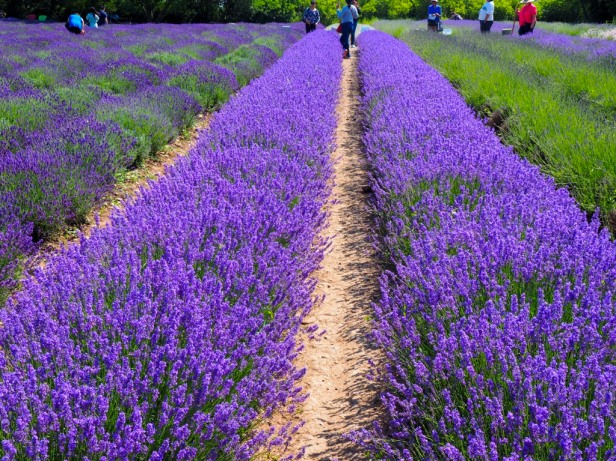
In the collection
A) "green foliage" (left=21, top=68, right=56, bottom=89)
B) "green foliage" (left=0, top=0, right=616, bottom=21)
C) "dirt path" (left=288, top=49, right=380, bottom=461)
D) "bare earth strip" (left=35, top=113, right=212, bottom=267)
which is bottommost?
"dirt path" (left=288, top=49, right=380, bottom=461)

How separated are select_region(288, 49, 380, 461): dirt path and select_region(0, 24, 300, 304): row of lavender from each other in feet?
5.51

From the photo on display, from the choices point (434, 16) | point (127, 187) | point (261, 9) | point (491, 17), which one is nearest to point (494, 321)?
point (127, 187)

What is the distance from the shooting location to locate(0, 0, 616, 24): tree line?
95.8 ft

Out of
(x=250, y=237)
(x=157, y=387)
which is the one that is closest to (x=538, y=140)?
(x=250, y=237)

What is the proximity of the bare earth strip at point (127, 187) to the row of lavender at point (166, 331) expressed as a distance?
561 mm

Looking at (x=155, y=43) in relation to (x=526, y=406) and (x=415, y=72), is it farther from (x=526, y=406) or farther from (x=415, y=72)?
(x=526, y=406)

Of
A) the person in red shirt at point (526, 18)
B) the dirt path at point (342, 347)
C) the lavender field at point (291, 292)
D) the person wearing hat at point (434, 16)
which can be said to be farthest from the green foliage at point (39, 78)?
the person wearing hat at point (434, 16)

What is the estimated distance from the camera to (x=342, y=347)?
284 cm

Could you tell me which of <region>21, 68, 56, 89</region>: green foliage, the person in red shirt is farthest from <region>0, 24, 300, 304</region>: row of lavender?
the person in red shirt

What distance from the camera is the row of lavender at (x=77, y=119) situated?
12.2 feet

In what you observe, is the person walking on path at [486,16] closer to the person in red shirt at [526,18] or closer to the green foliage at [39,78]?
the person in red shirt at [526,18]

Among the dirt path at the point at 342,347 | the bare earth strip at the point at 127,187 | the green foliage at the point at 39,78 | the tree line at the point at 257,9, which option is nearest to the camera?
the dirt path at the point at 342,347

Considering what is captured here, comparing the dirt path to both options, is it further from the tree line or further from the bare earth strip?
the tree line

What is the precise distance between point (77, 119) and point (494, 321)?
181 inches
